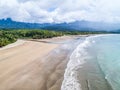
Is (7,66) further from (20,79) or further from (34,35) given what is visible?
(34,35)

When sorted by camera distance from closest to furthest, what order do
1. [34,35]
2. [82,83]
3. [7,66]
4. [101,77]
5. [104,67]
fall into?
1. [82,83]
2. [101,77]
3. [7,66]
4. [104,67]
5. [34,35]

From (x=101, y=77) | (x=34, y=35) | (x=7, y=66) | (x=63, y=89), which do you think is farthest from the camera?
(x=34, y=35)

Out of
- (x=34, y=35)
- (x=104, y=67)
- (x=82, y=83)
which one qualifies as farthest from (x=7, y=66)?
(x=34, y=35)

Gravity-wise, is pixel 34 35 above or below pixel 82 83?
below

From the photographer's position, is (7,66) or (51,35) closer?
(7,66)

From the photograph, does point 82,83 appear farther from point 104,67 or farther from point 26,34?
point 26,34

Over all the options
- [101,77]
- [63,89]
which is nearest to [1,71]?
[63,89]

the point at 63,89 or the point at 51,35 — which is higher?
the point at 63,89

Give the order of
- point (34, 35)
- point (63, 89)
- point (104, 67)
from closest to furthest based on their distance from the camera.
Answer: point (63, 89) < point (104, 67) < point (34, 35)

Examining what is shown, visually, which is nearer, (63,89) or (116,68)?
(63,89)
